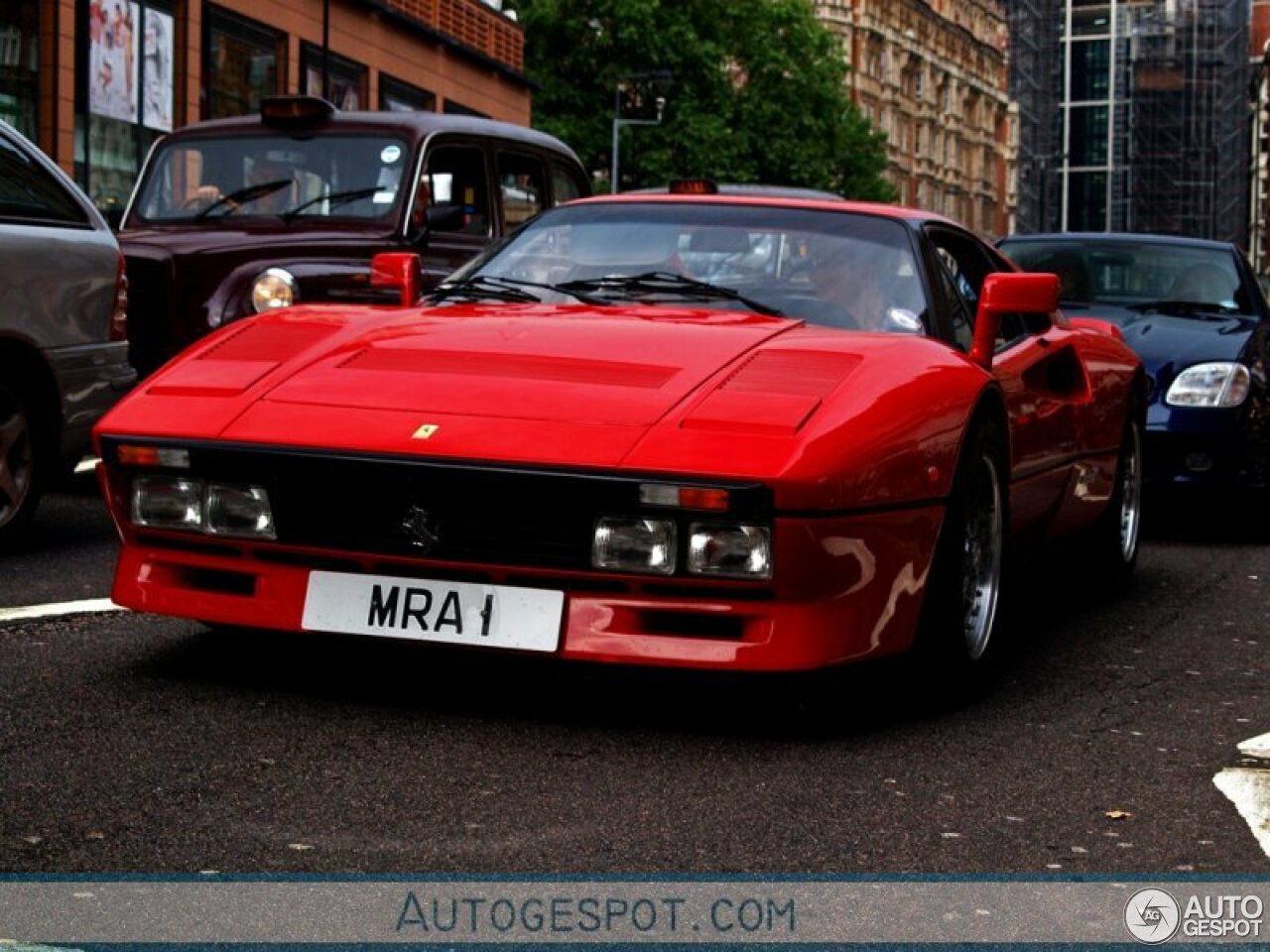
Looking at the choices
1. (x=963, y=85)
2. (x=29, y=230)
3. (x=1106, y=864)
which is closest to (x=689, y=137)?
(x=29, y=230)

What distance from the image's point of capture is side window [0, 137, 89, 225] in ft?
26.3

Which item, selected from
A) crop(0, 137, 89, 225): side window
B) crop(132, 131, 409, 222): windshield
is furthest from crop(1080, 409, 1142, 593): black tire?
crop(132, 131, 409, 222): windshield

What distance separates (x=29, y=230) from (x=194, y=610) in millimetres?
3310

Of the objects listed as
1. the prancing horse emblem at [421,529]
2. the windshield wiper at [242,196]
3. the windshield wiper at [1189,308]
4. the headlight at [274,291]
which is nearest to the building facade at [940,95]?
the windshield wiper at [1189,308]

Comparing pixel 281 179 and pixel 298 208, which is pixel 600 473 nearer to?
pixel 298 208

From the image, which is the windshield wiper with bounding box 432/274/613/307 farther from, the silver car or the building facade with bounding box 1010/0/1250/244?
the building facade with bounding box 1010/0/1250/244

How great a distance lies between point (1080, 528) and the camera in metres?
7.46

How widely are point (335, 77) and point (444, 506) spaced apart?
2956 cm

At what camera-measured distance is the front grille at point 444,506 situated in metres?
4.73

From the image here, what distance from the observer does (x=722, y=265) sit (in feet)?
20.3

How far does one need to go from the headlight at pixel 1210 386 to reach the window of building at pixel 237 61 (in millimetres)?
20481

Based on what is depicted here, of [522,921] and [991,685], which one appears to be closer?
[522,921]

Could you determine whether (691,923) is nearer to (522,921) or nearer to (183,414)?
(522,921)

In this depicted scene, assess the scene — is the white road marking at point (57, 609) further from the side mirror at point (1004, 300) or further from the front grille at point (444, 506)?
the side mirror at point (1004, 300)
